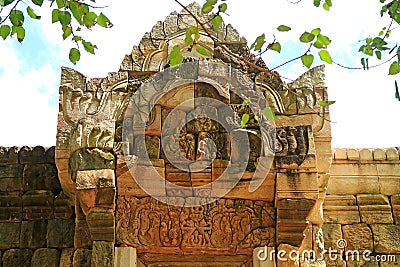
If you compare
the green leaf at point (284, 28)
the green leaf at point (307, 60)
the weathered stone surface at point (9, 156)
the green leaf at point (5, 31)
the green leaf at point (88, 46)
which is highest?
the green leaf at point (5, 31)

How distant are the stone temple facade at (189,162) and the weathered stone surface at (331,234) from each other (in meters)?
0.58

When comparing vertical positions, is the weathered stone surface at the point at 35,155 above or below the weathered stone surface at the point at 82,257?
above

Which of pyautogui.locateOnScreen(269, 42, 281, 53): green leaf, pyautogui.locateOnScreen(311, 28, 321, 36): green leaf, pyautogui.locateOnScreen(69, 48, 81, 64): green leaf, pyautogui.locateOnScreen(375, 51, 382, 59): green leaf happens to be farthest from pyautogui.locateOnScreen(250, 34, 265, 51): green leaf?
pyautogui.locateOnScreen(69, 48, 81, 64): green leaf

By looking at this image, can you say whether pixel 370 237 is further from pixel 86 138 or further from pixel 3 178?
pixel 3 178

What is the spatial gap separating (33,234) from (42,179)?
654mm

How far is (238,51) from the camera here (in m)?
7.52

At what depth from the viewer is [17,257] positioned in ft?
26.9

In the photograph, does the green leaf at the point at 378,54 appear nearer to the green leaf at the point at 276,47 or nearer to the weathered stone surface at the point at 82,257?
the green leaf at the point at 276,47

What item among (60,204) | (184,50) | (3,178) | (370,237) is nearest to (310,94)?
(184,50)

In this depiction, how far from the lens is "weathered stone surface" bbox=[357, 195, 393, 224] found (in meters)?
8.27

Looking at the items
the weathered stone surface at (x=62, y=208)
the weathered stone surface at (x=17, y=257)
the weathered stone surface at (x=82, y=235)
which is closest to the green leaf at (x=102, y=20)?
the weathered stone surface at (x=82, y=235)

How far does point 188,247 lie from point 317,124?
1.83 meters

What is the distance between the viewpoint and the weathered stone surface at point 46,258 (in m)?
8.03

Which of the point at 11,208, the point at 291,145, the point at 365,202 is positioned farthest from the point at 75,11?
the point at 365,202
